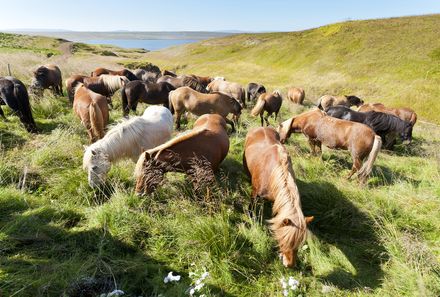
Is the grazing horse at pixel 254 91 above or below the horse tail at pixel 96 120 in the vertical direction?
below

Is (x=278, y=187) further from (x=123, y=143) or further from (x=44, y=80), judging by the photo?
(x=44, y=80)

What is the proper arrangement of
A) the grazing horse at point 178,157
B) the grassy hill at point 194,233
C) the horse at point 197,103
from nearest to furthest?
the grassy hill at point 194,233 → the grazing horse at point 178,157 → the horse at point 197,103

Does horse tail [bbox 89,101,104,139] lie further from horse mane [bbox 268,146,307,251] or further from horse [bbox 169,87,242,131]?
horse mane [bbox 268,146,307,251]

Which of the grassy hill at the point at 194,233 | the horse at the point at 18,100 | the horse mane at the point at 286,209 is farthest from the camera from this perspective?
the horse at the point at 18,100

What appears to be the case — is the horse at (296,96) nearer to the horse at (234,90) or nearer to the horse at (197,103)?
the horse at (234,90)

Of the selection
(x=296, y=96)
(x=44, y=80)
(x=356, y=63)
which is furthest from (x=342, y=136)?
(x=356, y=63)

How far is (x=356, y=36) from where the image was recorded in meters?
39.3

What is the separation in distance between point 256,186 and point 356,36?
4270 cm

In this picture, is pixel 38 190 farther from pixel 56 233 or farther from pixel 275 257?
pixel 275 257

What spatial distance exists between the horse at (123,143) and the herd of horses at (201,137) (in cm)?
1

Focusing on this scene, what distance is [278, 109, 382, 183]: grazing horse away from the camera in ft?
19.5

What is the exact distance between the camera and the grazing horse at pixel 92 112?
634 centimetres

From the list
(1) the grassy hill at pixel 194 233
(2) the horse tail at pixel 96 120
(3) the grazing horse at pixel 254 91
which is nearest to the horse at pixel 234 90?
(3) the grazing horse at pixel 254 91

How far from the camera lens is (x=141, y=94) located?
9703 millimetres
